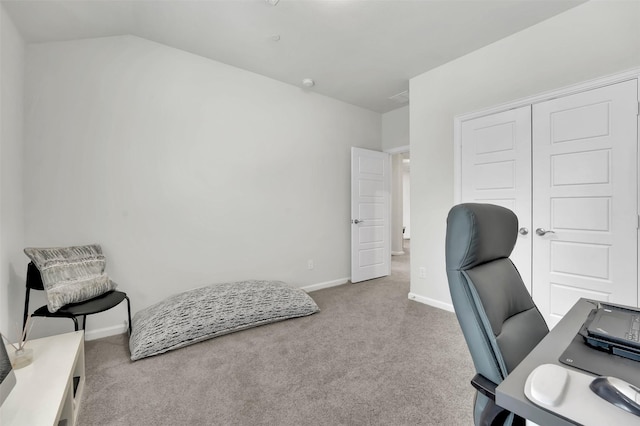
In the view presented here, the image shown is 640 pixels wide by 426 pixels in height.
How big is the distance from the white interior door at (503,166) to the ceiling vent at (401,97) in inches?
49.6

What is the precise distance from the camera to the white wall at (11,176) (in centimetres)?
186

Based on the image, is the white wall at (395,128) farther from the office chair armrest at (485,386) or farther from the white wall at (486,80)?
the office chair armrest at (485,386)

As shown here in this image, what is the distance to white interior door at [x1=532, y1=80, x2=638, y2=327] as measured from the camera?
202 centimetres

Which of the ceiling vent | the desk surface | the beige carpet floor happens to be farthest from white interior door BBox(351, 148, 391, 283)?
the desk surface

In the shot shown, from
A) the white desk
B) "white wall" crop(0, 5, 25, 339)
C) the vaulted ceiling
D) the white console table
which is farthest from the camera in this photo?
the vaulted ceiling

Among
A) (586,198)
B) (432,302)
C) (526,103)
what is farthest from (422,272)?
(526,103)

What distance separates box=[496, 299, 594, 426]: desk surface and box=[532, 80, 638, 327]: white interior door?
1524 millimetres

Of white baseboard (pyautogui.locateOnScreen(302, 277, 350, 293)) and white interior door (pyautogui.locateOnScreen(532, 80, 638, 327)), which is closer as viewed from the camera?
white interior door (pyautogui.locateOnScreen(532, 80, 638, 327))

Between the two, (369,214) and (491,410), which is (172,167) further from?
(491,410)

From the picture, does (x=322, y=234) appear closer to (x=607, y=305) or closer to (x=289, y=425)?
(x=289, y=425)

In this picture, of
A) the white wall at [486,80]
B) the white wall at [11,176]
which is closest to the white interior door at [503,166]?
the white wall at [486,80]

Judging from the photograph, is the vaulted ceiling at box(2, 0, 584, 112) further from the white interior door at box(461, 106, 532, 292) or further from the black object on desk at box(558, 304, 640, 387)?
the black object on desk at box(558, 304, 640, 387)

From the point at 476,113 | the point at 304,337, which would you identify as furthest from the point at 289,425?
the point at 476,113

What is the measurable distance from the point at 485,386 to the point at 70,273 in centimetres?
271
